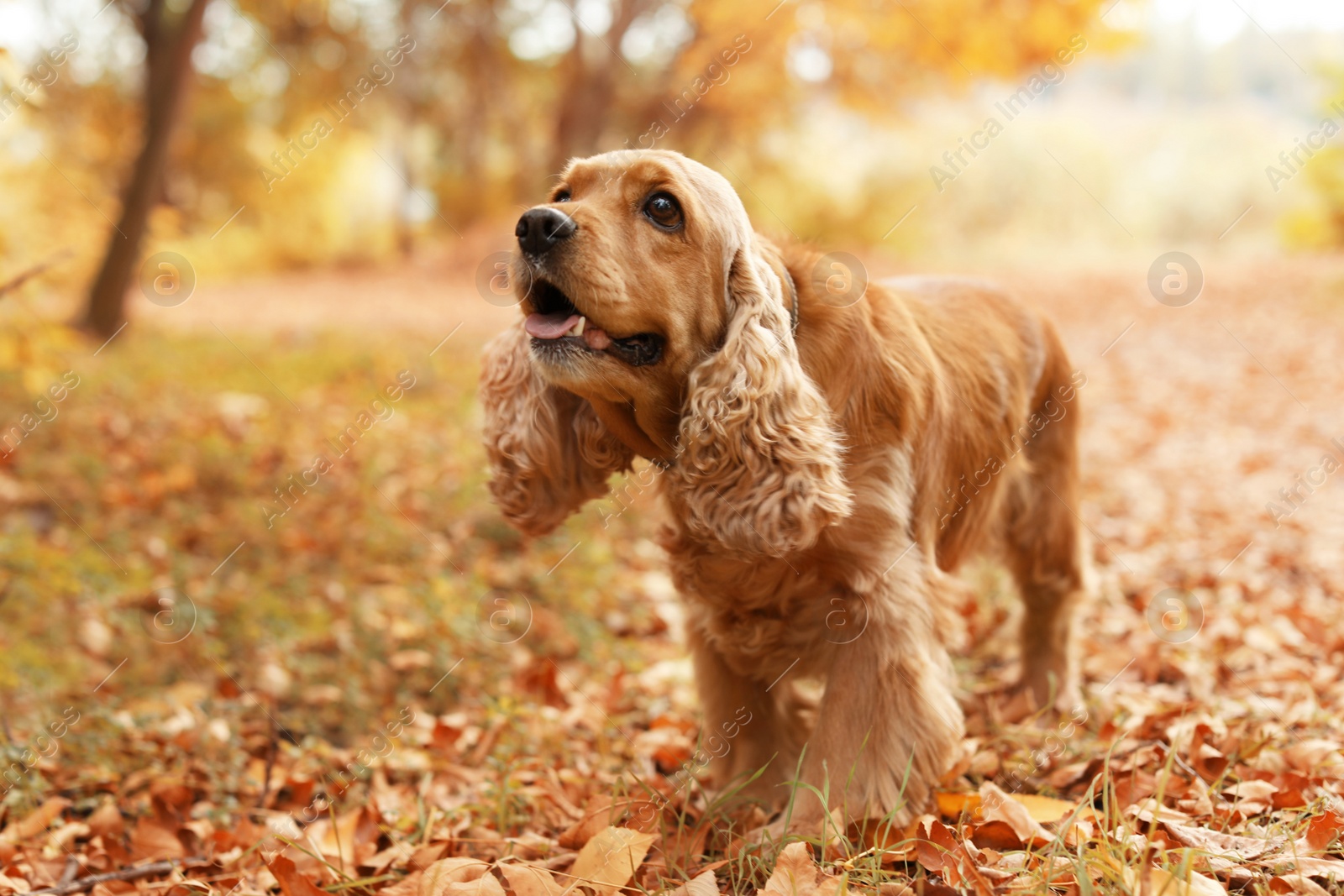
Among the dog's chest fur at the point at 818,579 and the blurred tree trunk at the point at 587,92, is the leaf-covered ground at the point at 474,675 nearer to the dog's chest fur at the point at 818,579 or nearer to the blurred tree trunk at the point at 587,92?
the dog's chest fur at the point at 818,579

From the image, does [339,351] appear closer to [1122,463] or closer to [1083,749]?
[1122,463]

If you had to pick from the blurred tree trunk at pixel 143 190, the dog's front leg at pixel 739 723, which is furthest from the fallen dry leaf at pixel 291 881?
the blurred tree trunk at pixel 143 190

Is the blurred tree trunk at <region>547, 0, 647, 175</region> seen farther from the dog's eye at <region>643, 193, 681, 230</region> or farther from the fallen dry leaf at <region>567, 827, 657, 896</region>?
the fallen dry leaf at <region>567, 827, 657, 896</region>

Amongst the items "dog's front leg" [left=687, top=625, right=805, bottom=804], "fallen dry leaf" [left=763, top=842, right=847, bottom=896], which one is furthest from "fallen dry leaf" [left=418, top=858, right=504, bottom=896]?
"dog's front leg" [left=687, top=625, right=805, bottom=804]

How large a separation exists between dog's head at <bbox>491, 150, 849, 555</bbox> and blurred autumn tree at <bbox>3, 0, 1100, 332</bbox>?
5.80m

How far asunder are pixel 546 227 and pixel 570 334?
25 cm

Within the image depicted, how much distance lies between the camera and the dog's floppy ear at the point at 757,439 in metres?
2.23

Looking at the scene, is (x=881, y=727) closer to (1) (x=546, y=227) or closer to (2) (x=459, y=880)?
(2) (x=459, y=880)

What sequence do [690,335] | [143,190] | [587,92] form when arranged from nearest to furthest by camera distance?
1. [690,335]
2. [143,190]
3. [587,92]

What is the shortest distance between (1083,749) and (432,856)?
6.17 ft

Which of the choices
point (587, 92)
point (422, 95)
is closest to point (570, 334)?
point (587, 92)

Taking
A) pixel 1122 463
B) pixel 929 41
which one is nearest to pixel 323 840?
pixel 1122 463

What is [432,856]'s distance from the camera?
96.6 inches

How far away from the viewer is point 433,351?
28.5ft
